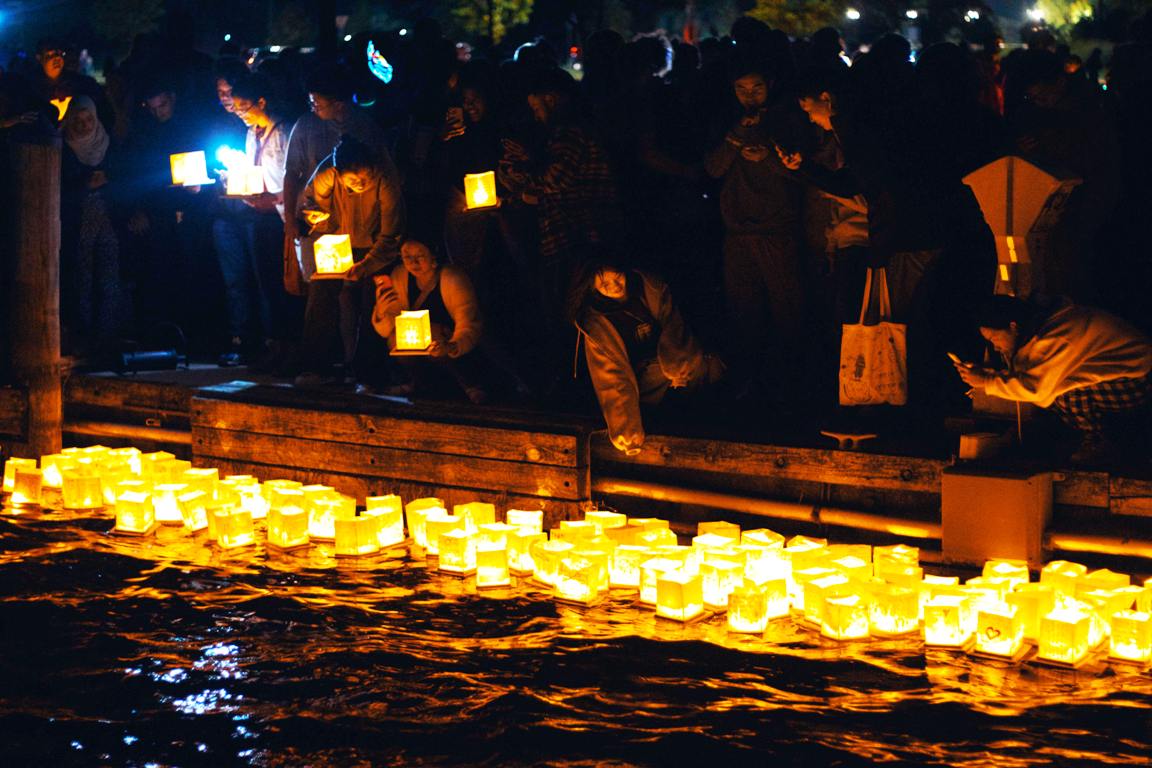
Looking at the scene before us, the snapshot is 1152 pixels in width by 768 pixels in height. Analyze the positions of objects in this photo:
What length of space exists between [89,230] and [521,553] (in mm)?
5774

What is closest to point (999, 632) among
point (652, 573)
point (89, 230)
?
point (652, 573)

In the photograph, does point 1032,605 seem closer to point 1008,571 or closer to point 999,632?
point 999,632

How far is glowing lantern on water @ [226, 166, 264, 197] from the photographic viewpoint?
993cm

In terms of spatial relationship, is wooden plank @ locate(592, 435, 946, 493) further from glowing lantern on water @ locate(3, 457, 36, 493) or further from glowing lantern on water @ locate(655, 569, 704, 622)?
glowing lantern on water @ locate(3, 457, 36, 493)

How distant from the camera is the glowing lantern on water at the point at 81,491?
9016 mm

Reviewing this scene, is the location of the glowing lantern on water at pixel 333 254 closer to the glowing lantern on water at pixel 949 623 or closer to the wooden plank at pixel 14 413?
the wooden plank at pixel 14 413

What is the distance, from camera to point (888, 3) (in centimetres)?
2330

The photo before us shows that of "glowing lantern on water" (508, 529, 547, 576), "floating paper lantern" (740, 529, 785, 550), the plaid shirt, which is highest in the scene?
the plaid shirt

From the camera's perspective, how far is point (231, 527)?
26.4ft

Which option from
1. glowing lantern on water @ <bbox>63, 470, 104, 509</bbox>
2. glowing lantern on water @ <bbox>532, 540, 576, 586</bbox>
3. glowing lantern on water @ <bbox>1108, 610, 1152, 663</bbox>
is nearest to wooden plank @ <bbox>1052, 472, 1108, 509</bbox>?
glowing lantern on water @ <bbox>1108, 610, 1152, 663</bbox>

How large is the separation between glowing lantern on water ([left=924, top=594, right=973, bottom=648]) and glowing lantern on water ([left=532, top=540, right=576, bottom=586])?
5.76 ft

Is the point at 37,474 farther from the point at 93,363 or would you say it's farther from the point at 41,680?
the point at 41,680

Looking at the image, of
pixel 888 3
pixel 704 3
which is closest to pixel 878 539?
pixel 888 3

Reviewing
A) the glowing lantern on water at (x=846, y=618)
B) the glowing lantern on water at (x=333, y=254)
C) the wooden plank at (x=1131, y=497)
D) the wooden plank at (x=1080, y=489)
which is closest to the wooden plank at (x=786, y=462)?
the wooden plank at (x=1080, y=489)
